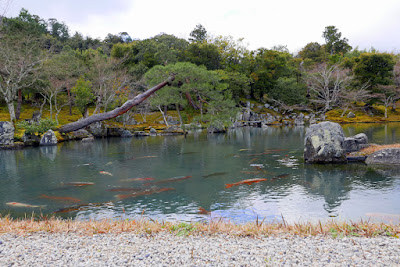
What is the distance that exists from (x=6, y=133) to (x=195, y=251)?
27.4m

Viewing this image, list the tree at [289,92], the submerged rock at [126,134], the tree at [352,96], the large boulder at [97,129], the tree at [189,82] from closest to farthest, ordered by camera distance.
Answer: the tree at [189,82]
the large boulder at [97,129]
the submerged rock at [126,134]
the tree at [352,96]
the tree at [289,92]

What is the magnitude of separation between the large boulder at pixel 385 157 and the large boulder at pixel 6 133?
91.6 ft

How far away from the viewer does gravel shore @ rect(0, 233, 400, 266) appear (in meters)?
4.34

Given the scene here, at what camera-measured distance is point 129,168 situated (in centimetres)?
1571

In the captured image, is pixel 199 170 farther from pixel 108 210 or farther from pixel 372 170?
pixel 372 170

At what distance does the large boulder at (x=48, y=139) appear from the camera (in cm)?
2834

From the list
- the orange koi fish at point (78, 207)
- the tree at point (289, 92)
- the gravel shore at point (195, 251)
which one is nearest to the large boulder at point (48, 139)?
the orange koi fish at point (78, 207)

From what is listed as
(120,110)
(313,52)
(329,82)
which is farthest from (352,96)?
(120,110)

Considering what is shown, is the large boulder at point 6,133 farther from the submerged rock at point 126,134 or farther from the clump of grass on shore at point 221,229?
the clump of grass on shore at point 221,229

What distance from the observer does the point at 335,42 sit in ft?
244

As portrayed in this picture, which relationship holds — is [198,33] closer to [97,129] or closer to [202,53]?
[202,53]

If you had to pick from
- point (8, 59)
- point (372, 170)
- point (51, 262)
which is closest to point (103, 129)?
point (8, 59)

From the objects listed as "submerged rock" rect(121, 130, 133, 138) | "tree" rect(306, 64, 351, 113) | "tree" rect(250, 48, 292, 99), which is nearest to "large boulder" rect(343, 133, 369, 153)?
"submerged rock" rect(121, 130, 133, 138)

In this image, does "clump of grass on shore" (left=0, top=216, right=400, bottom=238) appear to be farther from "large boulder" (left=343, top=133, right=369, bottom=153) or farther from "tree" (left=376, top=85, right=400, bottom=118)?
"tree" (left=376, top=85, right=400, bottom=118)
